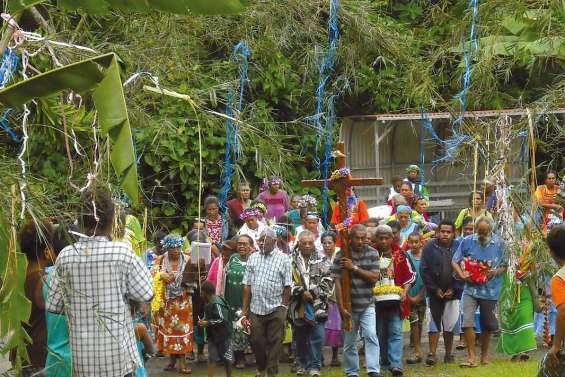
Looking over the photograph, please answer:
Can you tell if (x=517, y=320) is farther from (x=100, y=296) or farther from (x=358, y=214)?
(x=100, y=296)

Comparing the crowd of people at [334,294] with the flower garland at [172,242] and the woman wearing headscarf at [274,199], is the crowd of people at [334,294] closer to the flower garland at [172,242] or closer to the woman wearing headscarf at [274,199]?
the flower garland at [172,242]

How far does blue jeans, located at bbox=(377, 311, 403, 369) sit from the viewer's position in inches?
511

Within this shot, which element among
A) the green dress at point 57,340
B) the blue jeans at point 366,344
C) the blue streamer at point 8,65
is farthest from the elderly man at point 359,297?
the blue streamer at point 8,65

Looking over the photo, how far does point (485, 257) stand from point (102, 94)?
8.32 meters

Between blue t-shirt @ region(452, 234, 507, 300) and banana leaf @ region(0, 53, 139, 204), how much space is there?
8204 millimetres

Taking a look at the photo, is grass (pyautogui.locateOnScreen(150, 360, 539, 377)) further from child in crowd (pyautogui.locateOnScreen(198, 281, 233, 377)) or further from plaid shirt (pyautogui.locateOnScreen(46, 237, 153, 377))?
plaid shirt (pyautogui.locateOnScreen(46, 237, 153, 377))

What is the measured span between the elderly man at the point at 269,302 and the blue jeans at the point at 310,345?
74 cm

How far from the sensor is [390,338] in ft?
42.8

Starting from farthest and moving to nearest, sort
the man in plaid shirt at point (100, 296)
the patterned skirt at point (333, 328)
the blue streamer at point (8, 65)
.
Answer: the patterned skirt at point (333, 328), the man in plaid shirt at point (100, 296), the blue streamer at point (8, 65)

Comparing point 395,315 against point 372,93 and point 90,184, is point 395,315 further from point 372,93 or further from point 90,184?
point 372,93

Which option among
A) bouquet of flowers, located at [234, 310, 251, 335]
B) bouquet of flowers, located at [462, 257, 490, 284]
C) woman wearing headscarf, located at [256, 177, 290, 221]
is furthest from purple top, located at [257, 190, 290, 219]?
bouquet of flowers, located at [462, 257, 490, 284]

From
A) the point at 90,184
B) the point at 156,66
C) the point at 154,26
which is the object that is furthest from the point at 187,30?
the point at 90,184

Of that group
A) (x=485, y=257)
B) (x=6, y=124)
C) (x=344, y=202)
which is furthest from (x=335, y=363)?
(x=6, y=124)

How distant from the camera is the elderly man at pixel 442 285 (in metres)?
13.5
